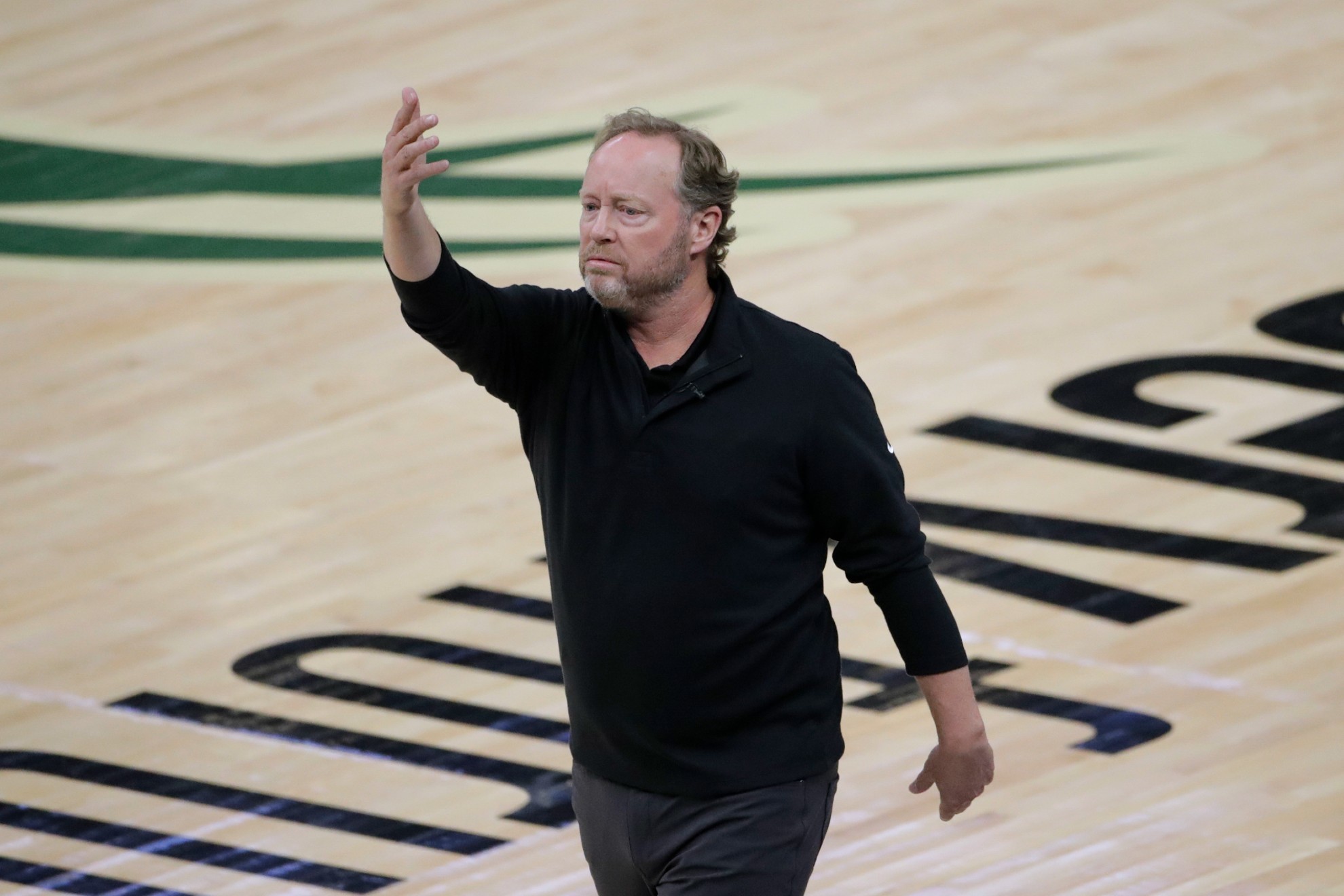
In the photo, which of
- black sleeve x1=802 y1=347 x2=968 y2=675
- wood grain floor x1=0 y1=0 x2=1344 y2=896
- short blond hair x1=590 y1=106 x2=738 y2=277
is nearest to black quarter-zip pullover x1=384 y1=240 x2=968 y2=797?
black sleeve x1=802 y1=347 x2=968 y2=675

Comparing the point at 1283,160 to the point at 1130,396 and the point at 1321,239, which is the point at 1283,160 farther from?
the point at 1130,396

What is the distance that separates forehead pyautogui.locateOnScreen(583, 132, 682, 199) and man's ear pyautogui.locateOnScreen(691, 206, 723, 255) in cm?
5

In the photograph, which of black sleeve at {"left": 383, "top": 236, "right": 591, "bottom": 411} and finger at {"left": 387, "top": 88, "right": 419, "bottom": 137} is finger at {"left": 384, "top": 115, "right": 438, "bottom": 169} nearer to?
finger at {"left": 387, "top": 88, "right": 419, "bottom": 137}

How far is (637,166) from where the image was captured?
2.45 metres

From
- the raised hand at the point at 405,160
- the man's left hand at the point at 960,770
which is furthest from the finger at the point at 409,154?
the man's left hand at the point at 960,770

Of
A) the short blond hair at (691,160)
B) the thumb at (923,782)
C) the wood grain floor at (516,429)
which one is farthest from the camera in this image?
the wood grain floor at (516,429)

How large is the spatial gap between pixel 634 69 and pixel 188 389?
221cm

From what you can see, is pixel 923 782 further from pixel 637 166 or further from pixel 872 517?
pixel 637 166

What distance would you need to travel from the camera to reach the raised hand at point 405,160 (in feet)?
7.72

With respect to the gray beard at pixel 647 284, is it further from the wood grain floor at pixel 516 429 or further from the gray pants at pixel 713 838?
the wood grain floor at pixel 516 429

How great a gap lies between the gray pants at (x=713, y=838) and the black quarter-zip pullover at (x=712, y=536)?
0.02m

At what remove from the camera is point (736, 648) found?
2.43 meters

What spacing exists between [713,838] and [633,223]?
0.67 m

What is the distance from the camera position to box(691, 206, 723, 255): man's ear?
2490 millimetres
